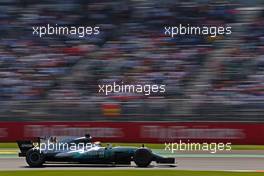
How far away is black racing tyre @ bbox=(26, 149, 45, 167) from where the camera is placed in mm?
13312

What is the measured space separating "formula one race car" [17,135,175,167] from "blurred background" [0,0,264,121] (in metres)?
5.23

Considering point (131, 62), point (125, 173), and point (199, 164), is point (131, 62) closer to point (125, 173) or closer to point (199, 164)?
point (199, 164)

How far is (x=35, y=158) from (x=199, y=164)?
12.4ft

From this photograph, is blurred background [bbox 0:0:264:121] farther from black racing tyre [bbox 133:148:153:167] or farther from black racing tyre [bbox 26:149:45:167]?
black racing tyre [bbox 26:149:45:167]

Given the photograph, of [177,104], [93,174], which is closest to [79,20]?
[177,104]

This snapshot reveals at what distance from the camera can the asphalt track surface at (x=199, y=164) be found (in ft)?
43.5

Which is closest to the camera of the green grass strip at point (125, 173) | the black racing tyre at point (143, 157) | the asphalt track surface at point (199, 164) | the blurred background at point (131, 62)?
the green grass strip at point (125, 173)

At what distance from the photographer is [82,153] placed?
13227mm

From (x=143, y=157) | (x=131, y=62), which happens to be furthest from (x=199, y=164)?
(x=131, y=62)

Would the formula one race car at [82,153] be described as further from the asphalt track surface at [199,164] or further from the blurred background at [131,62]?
the blurred background at [131,62]

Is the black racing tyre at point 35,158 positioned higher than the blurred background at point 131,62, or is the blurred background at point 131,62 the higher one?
the blurred background at point 131,62

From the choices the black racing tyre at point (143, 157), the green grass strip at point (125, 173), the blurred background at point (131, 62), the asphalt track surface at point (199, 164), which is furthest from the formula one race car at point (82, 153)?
the blurred background at point (131, 62)

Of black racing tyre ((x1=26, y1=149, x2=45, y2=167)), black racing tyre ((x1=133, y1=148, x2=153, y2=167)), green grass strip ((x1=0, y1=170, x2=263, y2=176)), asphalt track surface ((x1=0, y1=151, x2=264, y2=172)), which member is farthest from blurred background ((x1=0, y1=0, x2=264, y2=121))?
green grass strip ((x1=0, y1=170, x2=263, y2=176))

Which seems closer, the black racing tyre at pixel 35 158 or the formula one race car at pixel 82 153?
the formula one race car at pixel 82 153
